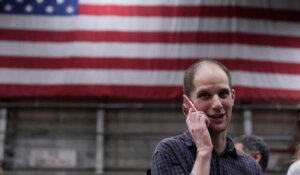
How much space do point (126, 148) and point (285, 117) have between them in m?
2.37

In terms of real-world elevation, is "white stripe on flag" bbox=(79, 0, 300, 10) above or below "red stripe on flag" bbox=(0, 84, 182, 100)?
above

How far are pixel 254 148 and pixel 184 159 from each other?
1.79 metres

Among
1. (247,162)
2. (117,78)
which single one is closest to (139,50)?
(117,78)

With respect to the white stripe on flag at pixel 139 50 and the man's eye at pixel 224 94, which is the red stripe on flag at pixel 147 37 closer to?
the white stripe on flag at pixel 139 50

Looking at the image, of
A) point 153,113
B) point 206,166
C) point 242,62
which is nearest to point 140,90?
point 153,113

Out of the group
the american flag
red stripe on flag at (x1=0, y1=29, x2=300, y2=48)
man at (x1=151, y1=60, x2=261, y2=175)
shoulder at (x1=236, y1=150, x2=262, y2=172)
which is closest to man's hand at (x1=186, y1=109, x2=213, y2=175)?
man at (x1=151, y1=60, x2=261, y2=175)

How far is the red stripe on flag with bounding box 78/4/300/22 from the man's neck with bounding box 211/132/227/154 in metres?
5.46

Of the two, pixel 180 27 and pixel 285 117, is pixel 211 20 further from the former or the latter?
pixel 285 117

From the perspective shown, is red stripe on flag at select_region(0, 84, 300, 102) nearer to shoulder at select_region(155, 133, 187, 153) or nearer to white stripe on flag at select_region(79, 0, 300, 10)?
white stripe on flag at select_region(79, 0, 300, 10)

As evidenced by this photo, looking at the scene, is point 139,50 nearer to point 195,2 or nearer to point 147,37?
point 147,37

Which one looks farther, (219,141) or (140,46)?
(140,46)

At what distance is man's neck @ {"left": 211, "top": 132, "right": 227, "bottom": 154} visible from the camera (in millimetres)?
1431

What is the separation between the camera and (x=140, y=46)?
22.1 feet

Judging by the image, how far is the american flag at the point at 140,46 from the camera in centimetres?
664
